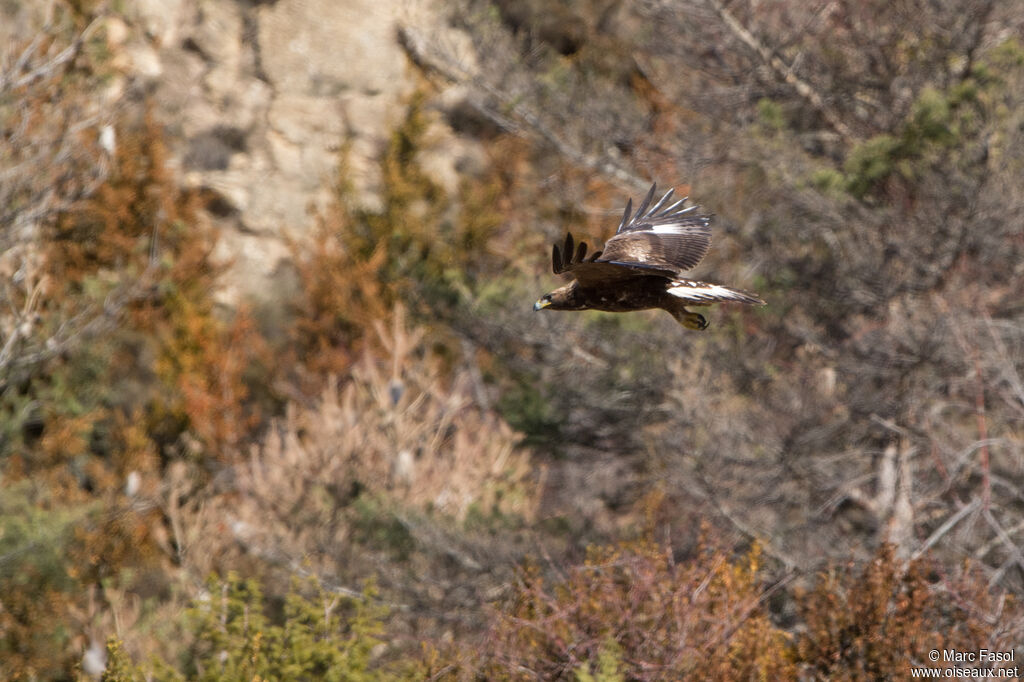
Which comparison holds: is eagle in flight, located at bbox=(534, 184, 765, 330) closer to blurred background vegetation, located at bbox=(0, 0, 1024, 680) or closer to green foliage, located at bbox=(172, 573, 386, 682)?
blurred background vegetation, located at bbox=(0, 0, 1024, 680)

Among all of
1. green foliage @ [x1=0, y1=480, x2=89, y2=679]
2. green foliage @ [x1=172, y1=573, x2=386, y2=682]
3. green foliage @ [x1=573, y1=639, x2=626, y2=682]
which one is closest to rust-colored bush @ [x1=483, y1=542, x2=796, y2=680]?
green foliage @ [x1=573, y1=639, x2=626, y2=682]

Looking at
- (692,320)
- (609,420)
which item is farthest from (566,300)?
(609,420)

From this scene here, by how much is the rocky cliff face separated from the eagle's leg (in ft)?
54.2

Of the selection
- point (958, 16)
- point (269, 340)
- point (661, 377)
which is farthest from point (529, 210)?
point (958, 16)

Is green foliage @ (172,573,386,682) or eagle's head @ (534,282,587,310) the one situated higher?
eagle's head @ (534,282,587,310)

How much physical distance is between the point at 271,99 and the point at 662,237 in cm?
1864

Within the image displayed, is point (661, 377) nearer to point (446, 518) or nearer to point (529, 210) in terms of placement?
point (446, 518)

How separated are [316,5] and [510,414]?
12.1m

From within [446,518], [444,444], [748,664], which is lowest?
[444,444]

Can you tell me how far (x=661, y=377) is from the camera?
Result: 14.3 meters

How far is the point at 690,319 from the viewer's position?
6324 mm

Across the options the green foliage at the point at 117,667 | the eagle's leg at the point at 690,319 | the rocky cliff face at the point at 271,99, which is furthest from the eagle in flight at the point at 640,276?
the rocky cliff face at the point at 271,99

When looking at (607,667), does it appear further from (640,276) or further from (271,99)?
(271,99)

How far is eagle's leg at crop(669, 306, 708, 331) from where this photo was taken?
20.3ft
